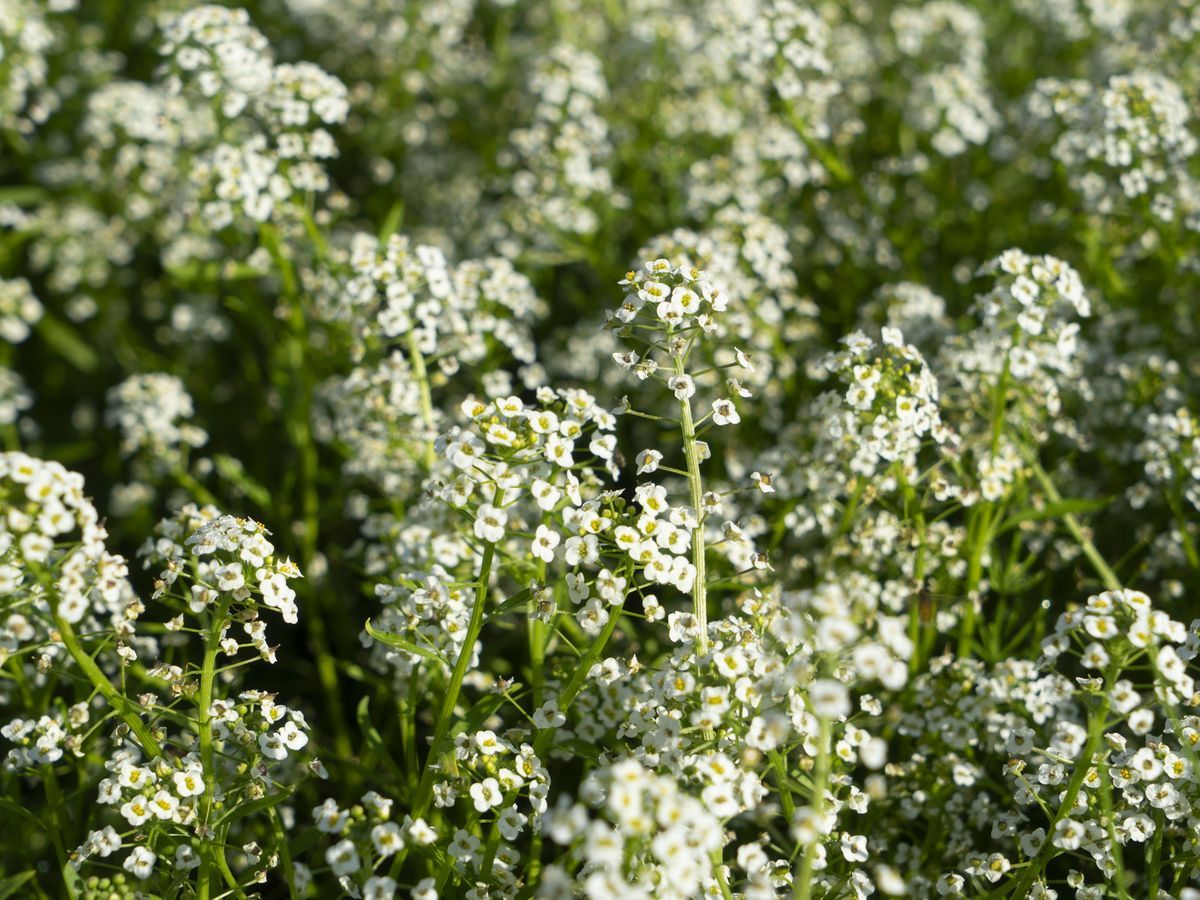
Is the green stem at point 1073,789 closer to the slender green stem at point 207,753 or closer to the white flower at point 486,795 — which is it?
the white flower at point 486,795

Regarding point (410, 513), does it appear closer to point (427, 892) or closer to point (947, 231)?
point (427, 892)

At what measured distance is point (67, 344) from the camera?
25.5ft

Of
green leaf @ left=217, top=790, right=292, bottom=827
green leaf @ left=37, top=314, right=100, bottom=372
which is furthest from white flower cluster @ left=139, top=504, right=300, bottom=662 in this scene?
green leaf @ left=37, top=314, right=100, bottom=372

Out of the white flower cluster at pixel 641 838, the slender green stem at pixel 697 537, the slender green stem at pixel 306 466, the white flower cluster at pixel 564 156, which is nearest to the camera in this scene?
the white flower cluster at pixel 641 838

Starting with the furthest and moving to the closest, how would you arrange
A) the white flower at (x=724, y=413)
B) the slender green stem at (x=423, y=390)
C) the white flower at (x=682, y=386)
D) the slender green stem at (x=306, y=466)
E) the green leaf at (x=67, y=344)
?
the green leaf at (x=67, y=344) → the slender green stem at (x=306, y=466) → the slender green stem at (x=423, y=390) → the white flower at (x=724, y=413) → the white flower at (x=682, y=386)

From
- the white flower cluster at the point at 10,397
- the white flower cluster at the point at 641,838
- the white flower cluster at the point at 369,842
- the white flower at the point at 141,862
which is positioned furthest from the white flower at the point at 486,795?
the white flower cluster at the point at 10,397

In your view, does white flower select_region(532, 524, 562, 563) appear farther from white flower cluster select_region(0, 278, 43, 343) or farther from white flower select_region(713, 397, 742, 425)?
white flower cluster select_region(0, 278, 43, 343)

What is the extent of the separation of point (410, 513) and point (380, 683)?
2.72ft

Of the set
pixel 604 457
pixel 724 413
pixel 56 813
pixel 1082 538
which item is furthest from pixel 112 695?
pixel 1082 538

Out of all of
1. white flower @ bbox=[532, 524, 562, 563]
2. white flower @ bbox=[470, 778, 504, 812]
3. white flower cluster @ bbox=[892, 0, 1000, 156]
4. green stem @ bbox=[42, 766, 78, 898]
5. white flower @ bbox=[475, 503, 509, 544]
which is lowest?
green stem @ bbox=[42, 766, 78, 898]

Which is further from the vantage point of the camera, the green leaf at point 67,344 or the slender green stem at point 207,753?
the green leaf at point 67,344

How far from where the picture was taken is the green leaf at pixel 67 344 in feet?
25.4

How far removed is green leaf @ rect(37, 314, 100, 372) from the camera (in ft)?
25.4

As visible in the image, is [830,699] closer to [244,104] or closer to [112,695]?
[112,695]
